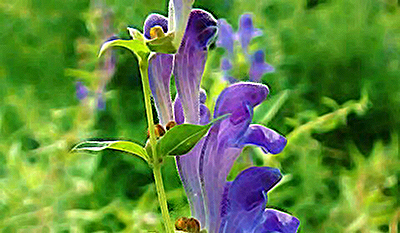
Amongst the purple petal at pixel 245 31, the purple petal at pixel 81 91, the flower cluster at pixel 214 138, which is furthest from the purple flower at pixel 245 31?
the flower cluster at pixel 214 138

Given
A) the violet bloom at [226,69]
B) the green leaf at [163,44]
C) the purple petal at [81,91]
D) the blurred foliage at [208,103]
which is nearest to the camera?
the green leaf at [163,44]

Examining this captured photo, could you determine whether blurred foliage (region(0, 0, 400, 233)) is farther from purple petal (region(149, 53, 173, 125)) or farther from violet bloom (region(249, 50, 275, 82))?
purple petal (region(149, 53, 173, 125))

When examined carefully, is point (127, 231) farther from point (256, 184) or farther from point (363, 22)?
point (363, 22)

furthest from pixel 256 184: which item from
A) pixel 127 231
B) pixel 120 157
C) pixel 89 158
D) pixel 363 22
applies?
pixel 363 22

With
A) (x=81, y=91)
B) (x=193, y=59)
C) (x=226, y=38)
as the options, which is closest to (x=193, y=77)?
(x=193, y=59)

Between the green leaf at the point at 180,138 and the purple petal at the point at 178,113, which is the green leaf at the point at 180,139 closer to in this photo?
the green leaf at the point at 180,138

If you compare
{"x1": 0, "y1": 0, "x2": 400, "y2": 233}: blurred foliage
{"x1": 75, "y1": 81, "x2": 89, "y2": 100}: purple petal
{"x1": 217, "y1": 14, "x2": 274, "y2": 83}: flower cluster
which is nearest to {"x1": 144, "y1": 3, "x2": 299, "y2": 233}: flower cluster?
{"x1": 0, "y1": 0, "x2": 400, "y2": 233}: blurred foliage
